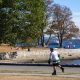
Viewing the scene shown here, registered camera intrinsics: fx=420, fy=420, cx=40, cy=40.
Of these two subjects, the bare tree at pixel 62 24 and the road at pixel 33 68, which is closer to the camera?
the road at pixel 33 68

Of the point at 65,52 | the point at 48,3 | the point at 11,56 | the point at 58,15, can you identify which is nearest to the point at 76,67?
the point at 11,56

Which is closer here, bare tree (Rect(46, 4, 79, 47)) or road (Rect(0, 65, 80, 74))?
road (Rect(0, 65, 80, 74))

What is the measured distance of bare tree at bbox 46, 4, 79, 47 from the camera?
113688 mm

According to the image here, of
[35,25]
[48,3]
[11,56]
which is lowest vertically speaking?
[11,56]

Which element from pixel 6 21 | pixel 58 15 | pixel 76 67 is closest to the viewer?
pixel 76 67

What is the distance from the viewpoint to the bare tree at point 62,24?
4476 inches

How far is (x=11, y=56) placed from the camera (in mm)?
69500

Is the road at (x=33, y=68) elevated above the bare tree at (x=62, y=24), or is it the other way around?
the bare tree at (x=62, y=24)

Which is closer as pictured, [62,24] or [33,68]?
[33,68]

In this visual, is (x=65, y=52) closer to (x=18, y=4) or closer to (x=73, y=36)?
(x=73, y=36)

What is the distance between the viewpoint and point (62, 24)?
116438 mm

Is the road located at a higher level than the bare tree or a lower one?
lower

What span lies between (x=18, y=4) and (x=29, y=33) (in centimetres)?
444

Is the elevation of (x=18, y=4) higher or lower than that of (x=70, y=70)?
higher
